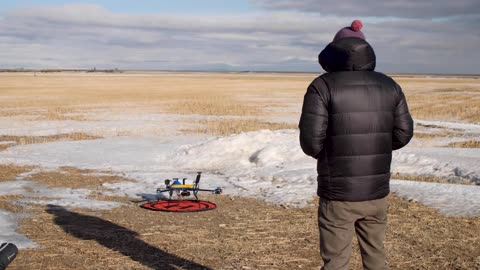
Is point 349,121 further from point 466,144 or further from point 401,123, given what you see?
point 466,144

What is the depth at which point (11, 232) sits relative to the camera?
26.8 feet

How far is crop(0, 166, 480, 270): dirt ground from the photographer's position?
6.89 meters

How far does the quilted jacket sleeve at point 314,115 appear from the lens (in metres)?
4.07

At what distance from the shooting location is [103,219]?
9.14 metres

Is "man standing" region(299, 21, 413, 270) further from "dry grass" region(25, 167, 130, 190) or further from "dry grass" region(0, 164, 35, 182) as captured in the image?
"dry grass" region(0, 164, 35, 182)

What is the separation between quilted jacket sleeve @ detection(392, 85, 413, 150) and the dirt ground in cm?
275

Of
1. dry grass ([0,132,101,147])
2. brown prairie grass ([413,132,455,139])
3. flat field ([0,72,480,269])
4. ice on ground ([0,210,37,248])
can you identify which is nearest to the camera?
flat field ([0,72,480,269])

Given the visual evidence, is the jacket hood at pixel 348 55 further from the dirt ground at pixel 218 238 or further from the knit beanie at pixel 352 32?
the dirt ground at pixel 218 238

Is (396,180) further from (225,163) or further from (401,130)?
(401,130)

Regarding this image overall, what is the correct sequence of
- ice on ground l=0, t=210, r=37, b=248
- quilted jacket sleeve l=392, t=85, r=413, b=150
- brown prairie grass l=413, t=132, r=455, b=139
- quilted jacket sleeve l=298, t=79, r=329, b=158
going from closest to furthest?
quilted jacket sleeve l=298, t=79, r=329, b=158, quilted jacket sleeve l=392, t=85, r=413, b=150, ice on ground l=0, t=210, r=37, b=248, brown prairie grass l=413, t=132, r=455, b=139

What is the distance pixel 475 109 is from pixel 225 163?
25267mm

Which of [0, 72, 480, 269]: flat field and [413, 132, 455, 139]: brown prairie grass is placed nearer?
[0, 72, 480, 269]: flat field

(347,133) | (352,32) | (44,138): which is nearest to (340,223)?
(347,133)

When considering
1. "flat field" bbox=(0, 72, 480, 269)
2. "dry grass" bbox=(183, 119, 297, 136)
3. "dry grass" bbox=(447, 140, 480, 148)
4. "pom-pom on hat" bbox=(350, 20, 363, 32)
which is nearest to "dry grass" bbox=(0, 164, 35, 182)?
"flat field" bbox=(0, 72, 480, 269)
